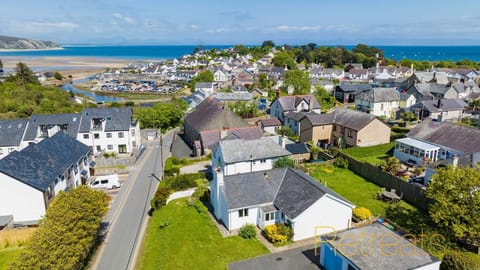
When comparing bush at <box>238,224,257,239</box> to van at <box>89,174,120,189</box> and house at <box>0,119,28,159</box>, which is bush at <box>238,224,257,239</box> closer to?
van at <box>89,174,120,189</box>

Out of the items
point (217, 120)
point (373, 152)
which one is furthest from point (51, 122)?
point (373, 152)

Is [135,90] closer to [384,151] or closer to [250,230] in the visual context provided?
[384,151]

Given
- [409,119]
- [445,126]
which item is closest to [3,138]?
[445,126]

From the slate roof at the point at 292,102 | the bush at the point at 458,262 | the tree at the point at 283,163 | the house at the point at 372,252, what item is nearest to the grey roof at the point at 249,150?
the tree at the point at 283,163

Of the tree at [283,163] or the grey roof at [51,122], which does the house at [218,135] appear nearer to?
the tree at [283,163]

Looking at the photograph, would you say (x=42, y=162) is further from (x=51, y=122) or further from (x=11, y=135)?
(x=11, y=135)

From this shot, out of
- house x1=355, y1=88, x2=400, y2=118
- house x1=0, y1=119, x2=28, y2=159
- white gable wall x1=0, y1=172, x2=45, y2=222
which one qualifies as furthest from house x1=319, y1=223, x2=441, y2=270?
house x1=355, y1=88, x2=400, y2=118
